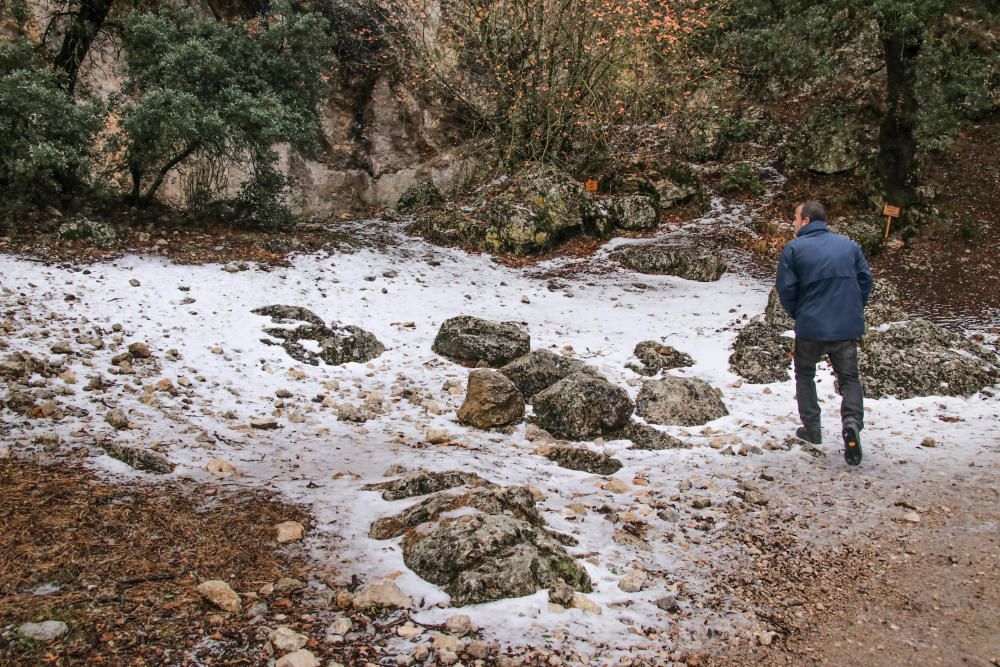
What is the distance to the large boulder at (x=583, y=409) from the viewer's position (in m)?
5.76

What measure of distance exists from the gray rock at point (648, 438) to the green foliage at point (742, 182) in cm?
1069

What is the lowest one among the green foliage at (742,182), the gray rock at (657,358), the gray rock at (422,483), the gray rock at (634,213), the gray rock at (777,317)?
the gray rock at (657,358)

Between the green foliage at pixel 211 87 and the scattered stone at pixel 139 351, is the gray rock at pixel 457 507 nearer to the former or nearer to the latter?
the scattered stone at pixel 139 351

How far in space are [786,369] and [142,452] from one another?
6708 mm

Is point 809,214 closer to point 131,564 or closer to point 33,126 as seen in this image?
point 131,564

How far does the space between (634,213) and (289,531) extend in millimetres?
11731

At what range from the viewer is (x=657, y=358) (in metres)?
7.61

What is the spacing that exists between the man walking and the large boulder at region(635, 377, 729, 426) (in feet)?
3.24

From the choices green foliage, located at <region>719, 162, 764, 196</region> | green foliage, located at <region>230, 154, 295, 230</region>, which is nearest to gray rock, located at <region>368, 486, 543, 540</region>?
green foliage, located at <region>230, 154, 295, 230</region>

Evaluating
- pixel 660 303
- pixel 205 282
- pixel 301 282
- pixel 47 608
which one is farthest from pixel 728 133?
pixel 47 608

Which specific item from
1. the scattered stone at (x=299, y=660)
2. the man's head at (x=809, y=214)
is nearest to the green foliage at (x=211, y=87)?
the man's head at (x=809, y=214)

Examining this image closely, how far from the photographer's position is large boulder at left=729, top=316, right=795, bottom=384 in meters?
7.11

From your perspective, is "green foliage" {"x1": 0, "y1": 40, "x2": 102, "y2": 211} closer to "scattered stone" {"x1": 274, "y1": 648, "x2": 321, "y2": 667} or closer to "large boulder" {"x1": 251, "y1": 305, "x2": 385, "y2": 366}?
"large boulder" {"x1": 251, "y1": 305, "x2": 385, "y2": 366}

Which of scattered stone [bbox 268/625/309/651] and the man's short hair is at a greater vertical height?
the man's short hair
